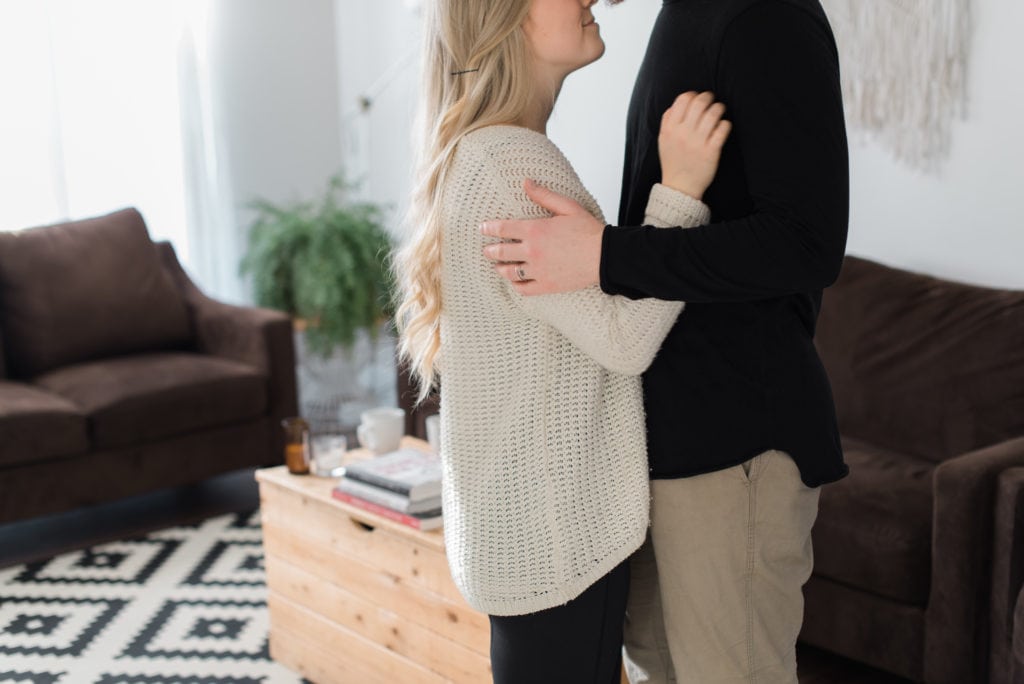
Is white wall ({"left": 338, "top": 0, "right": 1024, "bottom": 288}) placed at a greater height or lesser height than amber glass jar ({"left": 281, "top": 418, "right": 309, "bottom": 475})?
greater

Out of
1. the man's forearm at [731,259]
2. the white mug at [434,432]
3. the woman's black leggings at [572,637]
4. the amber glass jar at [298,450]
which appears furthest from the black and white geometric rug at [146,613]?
the man's forearm at [731,259]

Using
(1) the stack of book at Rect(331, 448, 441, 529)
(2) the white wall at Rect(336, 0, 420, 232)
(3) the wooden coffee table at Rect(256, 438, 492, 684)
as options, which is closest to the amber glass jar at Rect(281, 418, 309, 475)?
(3) the wooden coffee table at Rect(256, 438, 492, 684)

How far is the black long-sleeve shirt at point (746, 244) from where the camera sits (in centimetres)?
105

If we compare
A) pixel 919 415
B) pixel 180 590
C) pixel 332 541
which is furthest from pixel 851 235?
pixel 180 590

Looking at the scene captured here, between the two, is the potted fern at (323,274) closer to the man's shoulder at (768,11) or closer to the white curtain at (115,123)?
the white curtain at (115,123)

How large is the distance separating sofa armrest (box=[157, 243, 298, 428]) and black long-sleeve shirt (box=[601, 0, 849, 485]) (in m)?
2.50

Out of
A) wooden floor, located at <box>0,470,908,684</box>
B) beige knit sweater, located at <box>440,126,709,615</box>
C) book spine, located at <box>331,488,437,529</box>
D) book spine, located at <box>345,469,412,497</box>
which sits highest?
beige knit sweater, located at <box>440,126,709,615</box>

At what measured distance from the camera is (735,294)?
3.54 ft

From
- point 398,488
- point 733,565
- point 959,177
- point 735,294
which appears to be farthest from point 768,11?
point 959,177

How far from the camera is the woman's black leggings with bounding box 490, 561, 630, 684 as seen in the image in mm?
1227

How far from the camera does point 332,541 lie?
2.27 meters

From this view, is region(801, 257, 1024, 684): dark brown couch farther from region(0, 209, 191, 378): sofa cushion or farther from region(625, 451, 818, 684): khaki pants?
region(0, 209, 191, 378): sofa cushion

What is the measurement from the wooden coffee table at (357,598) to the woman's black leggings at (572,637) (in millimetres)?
689

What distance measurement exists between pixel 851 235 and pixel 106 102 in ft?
9.21
